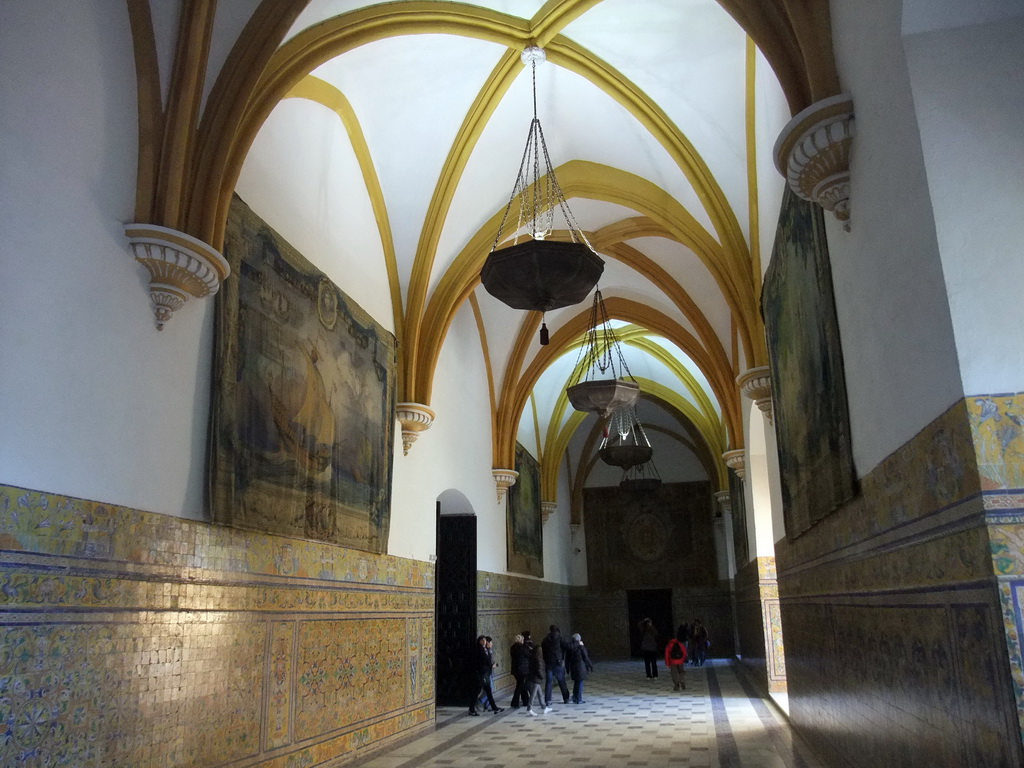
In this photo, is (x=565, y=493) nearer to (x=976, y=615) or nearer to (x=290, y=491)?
(x=290, y=491)

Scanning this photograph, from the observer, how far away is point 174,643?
4.50 metres

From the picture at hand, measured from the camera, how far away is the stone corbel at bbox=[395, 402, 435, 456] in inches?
339

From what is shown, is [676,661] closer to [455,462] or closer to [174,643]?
[455,462]

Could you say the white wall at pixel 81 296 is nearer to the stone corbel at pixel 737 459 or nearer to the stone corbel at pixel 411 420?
the stone corbel at pixel 411 420

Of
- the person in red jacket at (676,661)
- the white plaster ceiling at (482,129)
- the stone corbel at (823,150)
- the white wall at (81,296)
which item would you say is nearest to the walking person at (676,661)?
the person in red jacket at (676,661)

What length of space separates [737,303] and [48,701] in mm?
7126

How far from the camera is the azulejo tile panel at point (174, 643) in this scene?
3508 millimetres

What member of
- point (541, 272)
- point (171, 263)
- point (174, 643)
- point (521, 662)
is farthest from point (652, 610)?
point (171, 263)

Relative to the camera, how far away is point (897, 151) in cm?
306

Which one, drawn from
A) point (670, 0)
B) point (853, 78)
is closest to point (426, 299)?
point (670, 0)

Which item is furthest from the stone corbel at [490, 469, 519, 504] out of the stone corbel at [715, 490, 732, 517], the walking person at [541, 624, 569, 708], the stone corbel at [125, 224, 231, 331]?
the stone corbel at [715, 490, 732, 517]

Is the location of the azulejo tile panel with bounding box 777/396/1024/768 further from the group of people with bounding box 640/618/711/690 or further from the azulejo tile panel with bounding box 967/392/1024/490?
the group of people with bounding box 640/618/711/690

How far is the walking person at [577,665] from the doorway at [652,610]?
1209 cm

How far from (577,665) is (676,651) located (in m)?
1.97
